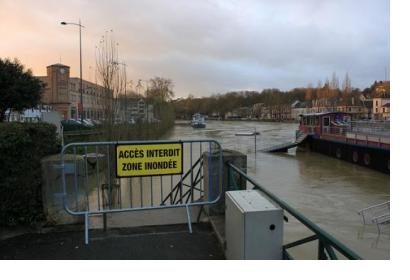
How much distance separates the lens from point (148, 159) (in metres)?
5.59

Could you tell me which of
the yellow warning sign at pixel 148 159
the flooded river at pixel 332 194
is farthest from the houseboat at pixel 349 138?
the yellow warning sign at pixel 148 159

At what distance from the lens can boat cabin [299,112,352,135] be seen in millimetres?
38312

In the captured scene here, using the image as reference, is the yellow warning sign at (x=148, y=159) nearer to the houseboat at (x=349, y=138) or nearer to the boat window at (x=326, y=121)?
the houseboat at (x=349, y=138)

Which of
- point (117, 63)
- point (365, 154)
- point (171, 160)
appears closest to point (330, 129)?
point (365, 154)

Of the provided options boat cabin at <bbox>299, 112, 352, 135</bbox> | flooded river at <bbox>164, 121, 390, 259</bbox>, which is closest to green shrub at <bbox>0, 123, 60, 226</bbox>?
flooded river at <bbox>164, 121, 390, 259</bbox>

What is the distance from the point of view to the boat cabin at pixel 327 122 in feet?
126

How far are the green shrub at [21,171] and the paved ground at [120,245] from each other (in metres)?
0.37

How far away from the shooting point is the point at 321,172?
2631cm

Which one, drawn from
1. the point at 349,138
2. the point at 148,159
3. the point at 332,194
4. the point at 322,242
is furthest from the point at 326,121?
the point at 322,242

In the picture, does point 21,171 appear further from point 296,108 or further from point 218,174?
point 296,108

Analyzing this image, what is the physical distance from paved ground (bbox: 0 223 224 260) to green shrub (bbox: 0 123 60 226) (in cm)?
37

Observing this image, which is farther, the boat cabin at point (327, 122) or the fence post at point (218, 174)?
the boat cabin at point (327, 122)

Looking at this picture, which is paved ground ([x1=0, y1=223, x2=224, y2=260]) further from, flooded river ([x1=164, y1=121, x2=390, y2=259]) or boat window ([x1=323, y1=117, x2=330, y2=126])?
boat window ([x1=323, y1=117, x2=330, y2=126])

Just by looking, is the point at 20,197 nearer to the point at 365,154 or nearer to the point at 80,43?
the point at 365,154
